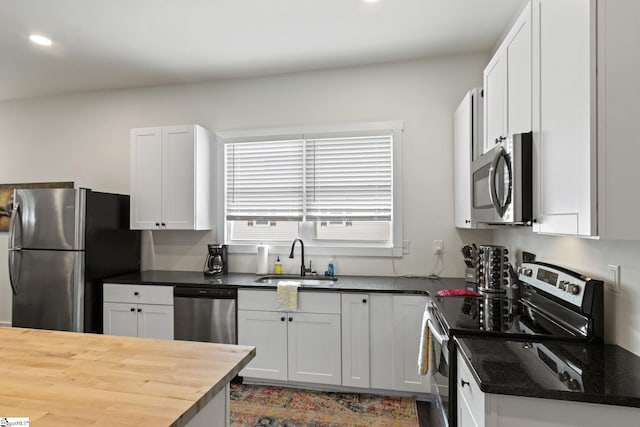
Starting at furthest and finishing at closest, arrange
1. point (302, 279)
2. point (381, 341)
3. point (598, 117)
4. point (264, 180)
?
point (264, 180) → point (302, 279) → point (381, 341) → point (598, 117)

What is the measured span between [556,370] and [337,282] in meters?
1.96

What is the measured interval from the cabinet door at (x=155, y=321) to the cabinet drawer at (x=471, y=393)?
242 centimetres

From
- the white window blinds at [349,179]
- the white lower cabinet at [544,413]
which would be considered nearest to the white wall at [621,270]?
the white lower cabinet at [544,413]

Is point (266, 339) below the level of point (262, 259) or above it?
below

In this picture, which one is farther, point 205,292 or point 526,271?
point 205,292

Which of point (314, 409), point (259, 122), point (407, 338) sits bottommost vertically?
point (314, 409)

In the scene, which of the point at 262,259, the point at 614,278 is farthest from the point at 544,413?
the point at 262,259

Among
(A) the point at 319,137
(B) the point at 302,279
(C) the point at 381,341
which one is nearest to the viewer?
(C) the point at 381,341

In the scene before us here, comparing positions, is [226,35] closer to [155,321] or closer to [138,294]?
[138,294]

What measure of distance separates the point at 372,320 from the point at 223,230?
1776 mm

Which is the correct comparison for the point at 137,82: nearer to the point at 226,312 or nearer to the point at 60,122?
the point at 60,122

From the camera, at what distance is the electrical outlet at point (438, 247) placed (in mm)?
3166

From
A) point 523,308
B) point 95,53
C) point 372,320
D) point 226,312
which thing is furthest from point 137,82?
point 523,308

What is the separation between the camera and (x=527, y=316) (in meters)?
1.84
